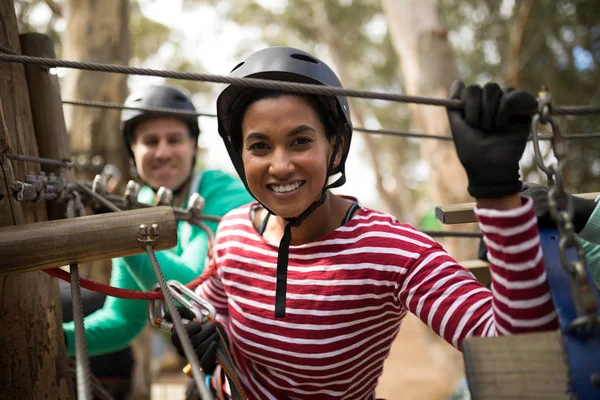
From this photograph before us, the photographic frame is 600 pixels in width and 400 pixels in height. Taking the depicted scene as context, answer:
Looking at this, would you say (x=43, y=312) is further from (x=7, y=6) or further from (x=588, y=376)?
(x=588, y=376)

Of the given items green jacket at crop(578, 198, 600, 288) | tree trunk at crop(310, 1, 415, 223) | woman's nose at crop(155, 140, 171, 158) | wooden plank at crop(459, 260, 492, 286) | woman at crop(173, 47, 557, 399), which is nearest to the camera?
green jacket at crop(578, 198, 600, 288)

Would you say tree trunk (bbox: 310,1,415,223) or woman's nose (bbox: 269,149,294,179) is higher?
tree trunk (bbox: 310,1,415,223)

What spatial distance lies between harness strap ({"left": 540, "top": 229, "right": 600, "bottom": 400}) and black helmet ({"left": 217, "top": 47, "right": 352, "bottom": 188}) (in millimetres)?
859

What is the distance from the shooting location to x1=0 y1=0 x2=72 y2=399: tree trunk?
1.54 metres

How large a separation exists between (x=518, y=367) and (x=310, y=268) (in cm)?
72

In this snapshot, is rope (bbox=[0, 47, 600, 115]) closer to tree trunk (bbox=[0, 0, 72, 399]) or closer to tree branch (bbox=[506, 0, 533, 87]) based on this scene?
tree trunk (bbox=[0, 0, 72, 399])

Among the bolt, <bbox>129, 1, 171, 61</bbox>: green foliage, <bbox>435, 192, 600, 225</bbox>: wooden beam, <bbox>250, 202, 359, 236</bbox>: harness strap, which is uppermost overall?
<bbox>129, 1, 171, 61</bbox>: green foliage

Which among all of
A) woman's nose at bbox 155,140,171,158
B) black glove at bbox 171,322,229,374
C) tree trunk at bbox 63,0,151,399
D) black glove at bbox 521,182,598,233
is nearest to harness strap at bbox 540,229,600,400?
black glove at bbox 521,182,598,233

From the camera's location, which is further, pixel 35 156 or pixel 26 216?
pixel 35 156

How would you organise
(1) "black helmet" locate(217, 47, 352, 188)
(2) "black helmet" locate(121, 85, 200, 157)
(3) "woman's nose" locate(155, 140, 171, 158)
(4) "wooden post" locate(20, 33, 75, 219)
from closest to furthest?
(1) "black helmet" locate(217, 47, 352, 188) → (4) "wooden post" locate(20, 33, 75, 219) → (3) "woman's nose" locate(155, 140, 171, 158) → (2) "black helmet" locate(121, 85, 200, 157)

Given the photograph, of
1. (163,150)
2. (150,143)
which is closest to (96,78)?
(150,143)

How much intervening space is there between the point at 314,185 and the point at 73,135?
3930mm

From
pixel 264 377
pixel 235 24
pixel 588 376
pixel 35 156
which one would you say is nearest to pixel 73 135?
pixel 35 156

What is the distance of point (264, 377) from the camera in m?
1.70
